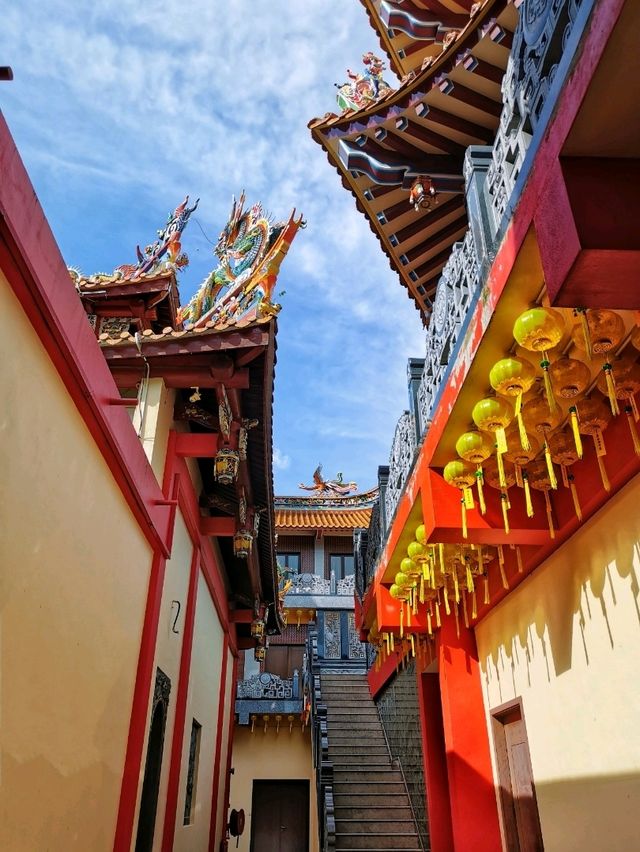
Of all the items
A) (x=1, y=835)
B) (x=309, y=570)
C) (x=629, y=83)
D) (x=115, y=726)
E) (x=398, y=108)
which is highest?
(x=309, y=570)

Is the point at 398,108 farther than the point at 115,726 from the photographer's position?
Yes

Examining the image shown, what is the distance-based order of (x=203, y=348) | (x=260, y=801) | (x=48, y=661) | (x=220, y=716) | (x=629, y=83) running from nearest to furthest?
(x=629, y=83) → (x=48, y=661) → (x=203, y=348) → (x=220, y=716) → (x=260, y=801)

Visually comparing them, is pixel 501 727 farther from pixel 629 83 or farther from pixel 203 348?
pixel 629 83

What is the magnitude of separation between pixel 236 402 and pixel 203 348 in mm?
769

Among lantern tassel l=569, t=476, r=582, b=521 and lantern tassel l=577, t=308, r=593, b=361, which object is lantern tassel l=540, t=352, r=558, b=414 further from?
lantern tassel l=569, t=476, r=582, b=521

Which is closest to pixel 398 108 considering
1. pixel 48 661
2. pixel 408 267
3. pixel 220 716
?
pixel 408 267

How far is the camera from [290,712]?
16.2 m

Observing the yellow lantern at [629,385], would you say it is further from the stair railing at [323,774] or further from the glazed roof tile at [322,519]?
the glazed roof tile at [322,519]

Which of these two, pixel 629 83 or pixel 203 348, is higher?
pixel 203 348

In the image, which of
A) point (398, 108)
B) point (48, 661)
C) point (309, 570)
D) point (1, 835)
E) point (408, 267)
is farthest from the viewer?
point (309, 570)

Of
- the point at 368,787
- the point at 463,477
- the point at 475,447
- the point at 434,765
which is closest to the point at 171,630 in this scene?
the point at 463,477

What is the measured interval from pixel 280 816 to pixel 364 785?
6400mm

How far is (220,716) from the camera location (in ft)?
35.7

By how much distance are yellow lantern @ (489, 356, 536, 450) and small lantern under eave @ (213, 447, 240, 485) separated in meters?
3.01
